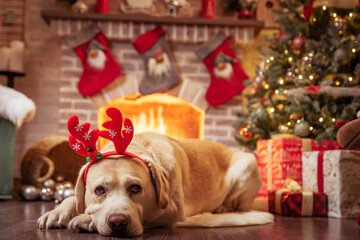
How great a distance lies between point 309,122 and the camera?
11.2 ft

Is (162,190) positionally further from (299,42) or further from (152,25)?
(152,25)

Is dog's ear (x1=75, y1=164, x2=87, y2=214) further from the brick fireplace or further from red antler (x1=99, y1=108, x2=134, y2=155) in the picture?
the brick fireplace

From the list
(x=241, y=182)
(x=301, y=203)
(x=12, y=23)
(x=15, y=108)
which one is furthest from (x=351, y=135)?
(x=12, y=23)

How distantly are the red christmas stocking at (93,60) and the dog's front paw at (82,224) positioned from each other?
2911 mm

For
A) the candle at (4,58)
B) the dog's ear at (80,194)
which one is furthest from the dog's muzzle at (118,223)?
the candle at (4,58)

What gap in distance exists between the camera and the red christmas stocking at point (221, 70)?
4.55m

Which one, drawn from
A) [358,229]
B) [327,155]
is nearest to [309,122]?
[327,155]

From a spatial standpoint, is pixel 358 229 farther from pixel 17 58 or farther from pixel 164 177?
pixel 17 58

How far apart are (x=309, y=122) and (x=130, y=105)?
2.17 metres

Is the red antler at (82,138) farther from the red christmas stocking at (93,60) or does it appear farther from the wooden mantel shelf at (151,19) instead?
the wooden mantel shelf at (151,19)

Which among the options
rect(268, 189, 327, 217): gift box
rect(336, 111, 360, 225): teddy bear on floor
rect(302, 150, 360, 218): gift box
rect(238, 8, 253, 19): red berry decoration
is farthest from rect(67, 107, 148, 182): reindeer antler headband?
rect(238, 8, 253, 19): red berry decoration

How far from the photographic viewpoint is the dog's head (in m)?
1.53

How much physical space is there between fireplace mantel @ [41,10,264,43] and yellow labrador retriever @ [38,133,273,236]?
2333 millimetres

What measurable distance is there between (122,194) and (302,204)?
4.90 ft
